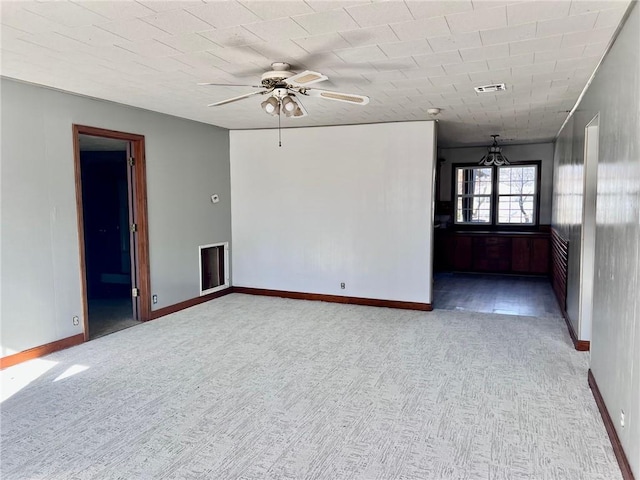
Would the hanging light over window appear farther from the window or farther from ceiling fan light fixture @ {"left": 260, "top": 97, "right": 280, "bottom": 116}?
ceiling fan light fixture @ {"left": 260, "top": 97, "right": 280, "bottom": 116}

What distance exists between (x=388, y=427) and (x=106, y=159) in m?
6.02

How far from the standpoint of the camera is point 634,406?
2.04 metres

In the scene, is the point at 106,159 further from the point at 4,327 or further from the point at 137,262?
the point at 4,327

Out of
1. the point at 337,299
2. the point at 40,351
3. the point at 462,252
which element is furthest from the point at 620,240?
the point at 462,252

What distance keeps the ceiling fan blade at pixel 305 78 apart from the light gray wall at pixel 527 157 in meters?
5.68

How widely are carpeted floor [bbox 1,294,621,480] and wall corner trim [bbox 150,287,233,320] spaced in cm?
49

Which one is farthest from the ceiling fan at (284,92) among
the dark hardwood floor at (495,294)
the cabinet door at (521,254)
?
the cabinet door at (521,254)

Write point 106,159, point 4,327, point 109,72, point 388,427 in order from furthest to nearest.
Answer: point 106,159 → point 4,327 → point 109,72 → point 388,427

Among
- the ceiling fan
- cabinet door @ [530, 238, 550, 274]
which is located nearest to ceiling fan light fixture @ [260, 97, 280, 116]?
the ceiling fan

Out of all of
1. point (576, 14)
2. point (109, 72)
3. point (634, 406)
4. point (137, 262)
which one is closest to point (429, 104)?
point (576, 14)

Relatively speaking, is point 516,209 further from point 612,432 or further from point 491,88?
point 612,432

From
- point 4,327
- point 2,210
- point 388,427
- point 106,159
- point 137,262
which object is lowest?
point 388,427

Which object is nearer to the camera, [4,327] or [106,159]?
[4,327]

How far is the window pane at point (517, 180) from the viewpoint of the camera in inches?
326
